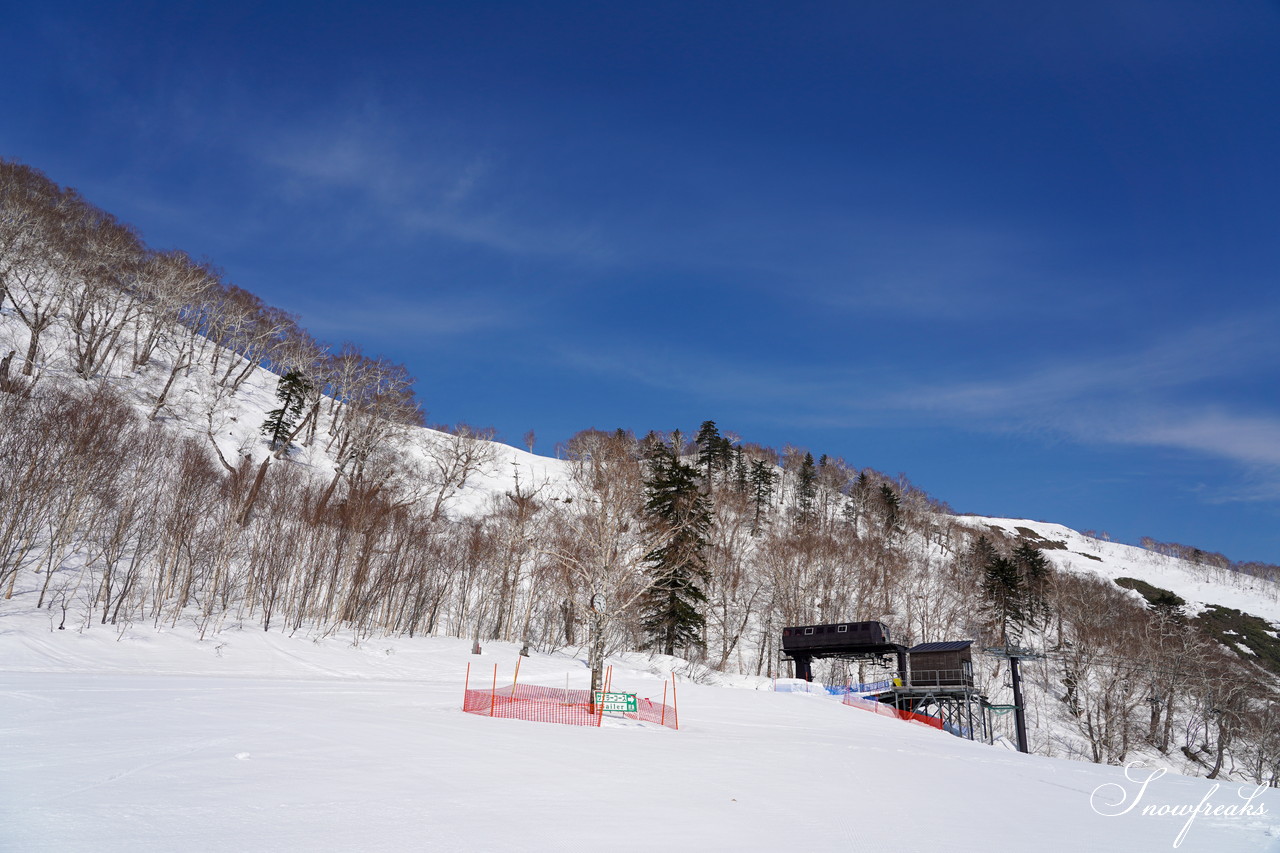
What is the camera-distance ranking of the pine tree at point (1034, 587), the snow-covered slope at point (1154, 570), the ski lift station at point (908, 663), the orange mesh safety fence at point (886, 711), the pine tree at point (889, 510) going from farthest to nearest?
the snow-covered slope at point (1154, 570) < the pine tree at point (889, 510) < the pine tree at point (1034, 587) < the ski lift station at point (908, 663) < the orange mesh safety fence at point (886, 711)

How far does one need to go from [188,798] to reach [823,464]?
110454 mm

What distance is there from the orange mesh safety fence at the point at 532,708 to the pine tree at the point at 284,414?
42828 millimetres

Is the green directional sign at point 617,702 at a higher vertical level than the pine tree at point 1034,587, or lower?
lower

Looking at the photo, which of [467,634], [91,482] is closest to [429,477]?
[467,634]

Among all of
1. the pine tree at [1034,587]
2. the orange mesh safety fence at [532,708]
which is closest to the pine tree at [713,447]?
the pine tree at [1034,587]

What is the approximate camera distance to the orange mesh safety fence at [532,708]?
18047 mm

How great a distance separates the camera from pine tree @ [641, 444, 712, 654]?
4128cm

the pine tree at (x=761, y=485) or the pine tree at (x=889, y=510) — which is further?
the pine tree at (x=889, y=510)

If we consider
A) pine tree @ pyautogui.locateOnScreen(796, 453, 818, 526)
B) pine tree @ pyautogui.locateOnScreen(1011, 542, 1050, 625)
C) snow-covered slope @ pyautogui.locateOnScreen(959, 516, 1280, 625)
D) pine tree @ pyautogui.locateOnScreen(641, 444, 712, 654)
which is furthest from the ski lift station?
snow-covered slope @ pyautogui.locateOnScreen(959, 516, 1280, 625)

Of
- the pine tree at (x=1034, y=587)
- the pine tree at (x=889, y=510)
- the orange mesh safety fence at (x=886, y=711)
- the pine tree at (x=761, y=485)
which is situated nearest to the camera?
the orange mesh safety fence at (x=886, y=711)

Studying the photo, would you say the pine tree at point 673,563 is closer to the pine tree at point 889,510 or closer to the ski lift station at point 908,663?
the ski lift station at point 908,663

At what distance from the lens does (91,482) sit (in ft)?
103

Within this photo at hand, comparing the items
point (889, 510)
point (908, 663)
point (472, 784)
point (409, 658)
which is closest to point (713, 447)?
point (889, 510)

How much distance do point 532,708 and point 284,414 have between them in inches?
2007
